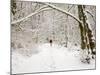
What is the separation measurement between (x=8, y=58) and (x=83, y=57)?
0.87 metres

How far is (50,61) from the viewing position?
2195 mm

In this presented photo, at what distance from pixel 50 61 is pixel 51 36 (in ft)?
0.90

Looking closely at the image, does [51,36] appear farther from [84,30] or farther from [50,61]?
[84,30]

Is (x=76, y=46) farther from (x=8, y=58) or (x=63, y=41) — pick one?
(x=8, y=58)

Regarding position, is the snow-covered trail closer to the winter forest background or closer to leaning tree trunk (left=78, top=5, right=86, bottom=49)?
the winter forest background

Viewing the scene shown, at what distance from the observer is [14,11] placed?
2.07 meters

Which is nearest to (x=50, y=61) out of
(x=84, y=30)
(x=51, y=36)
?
(x=51, y=36)

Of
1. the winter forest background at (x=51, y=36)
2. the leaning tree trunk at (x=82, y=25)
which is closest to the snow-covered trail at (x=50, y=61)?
the winter forest background at (x=51, y=36)

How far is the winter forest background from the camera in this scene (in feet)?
6.83

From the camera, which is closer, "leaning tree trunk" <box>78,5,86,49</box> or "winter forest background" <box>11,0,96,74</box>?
"winter forest background" <box>11,0,96,74</box>

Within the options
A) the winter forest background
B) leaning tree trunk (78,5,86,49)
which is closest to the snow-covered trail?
the winter forest background

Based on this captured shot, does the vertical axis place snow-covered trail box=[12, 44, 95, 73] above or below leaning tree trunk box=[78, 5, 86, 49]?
below

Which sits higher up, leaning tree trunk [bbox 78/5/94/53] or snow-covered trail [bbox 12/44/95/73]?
leaning tree trunk [bbox 78/5/94/53]

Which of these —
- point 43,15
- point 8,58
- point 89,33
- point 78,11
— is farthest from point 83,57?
point 8,58
